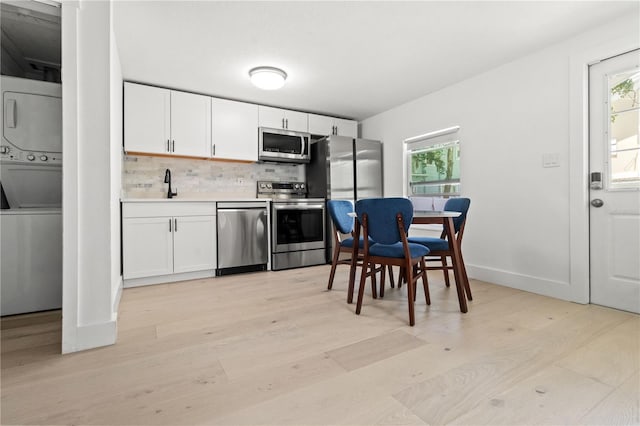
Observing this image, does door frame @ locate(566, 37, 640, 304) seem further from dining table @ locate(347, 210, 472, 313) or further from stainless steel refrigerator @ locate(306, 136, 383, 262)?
stainless steel refrigerator @ locate(306, 136, 383, 262)

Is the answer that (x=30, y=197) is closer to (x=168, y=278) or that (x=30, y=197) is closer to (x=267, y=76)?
(x=168, y=278)

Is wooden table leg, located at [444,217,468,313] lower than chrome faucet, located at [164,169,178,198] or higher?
lower

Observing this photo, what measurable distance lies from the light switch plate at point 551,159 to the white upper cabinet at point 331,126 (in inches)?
105

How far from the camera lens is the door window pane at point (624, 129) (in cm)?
222

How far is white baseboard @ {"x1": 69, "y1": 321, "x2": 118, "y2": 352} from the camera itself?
5.40 ft

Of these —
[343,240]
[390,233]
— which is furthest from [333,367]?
[343,240]

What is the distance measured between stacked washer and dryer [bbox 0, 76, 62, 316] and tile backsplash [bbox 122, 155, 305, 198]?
89cm

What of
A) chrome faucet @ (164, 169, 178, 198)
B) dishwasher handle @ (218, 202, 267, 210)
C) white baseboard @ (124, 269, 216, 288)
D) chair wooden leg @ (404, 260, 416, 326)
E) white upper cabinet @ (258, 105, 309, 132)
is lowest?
white baseboard @ (124, 269, 216, 288)

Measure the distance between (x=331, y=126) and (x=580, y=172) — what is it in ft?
9.91

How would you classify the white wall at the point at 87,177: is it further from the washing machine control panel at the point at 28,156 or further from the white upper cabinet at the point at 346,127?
the white upper cabinet at the point at 346,127

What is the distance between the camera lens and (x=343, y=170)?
4.18 metres

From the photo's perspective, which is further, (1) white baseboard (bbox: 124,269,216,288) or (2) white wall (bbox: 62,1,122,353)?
(1) white baseboard (bbox: 124,269,216,288)

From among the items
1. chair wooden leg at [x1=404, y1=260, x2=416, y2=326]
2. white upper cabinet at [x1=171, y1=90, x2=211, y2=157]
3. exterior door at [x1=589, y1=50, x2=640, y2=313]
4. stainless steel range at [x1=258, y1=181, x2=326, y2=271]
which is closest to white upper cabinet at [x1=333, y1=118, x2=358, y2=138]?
stainless steel range at [x1=258, y1=181, x2=326, y2=271]

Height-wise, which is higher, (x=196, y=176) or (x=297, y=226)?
(x=196, y=176)
